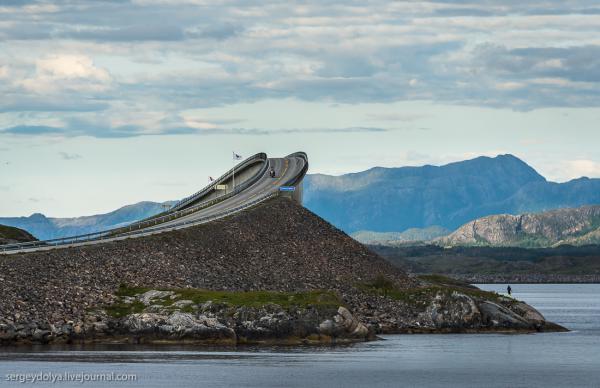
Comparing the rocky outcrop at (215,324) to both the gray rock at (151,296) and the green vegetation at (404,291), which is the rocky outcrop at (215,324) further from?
the green vegetation at (404,291)

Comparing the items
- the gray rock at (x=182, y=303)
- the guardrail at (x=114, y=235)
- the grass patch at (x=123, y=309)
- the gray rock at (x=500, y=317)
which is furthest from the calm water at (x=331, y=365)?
the guardrail at (x=114, y=235)

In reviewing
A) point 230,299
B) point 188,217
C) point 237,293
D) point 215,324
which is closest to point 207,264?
point 237,293

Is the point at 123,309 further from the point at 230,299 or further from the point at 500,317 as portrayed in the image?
the point at 500,317

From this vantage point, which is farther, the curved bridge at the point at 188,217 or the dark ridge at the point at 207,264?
the curved bridge at the point at 188,217

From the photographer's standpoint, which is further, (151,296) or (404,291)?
(404,291)

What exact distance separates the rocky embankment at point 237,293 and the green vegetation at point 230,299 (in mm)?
101

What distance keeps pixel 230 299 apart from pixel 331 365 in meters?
24.0

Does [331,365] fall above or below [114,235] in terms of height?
below

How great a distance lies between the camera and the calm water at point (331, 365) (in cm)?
9888

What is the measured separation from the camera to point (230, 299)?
430 feet

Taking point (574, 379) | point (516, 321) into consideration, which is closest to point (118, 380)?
point (574, 379)

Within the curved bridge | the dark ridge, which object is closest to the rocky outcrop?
the dark ridge

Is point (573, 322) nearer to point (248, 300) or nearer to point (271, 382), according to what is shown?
point (248, 300)

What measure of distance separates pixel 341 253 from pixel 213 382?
74.5 metres
